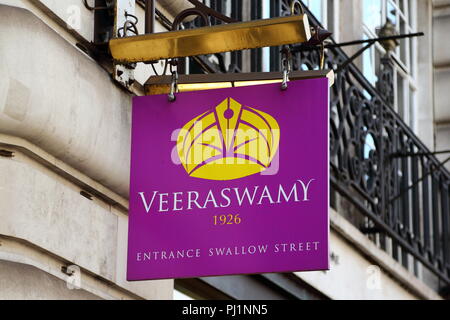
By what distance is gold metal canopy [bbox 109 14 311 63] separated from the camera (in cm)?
676

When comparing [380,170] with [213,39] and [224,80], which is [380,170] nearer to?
[224,80]

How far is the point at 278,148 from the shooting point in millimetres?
6738

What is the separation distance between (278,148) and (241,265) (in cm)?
65

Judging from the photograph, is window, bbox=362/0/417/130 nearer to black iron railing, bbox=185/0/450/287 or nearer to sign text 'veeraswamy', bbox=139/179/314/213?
black iron railing, bbox=185/0/450/287

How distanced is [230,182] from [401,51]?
11.2m

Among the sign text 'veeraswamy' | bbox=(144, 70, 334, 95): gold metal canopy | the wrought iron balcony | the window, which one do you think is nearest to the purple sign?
the sign text 'veeraswamy'

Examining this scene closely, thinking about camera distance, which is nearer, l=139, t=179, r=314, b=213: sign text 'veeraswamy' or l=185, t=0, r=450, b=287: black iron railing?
l=139, t=179, r=314, b=213: sign text 'veeraswamy'

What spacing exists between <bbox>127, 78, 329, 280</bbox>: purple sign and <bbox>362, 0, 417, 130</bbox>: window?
8.66m

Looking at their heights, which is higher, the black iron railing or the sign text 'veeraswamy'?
the black iron railing

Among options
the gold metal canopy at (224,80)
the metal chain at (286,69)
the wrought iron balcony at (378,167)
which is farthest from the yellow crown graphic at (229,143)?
the wrought iron balcony at (378,167)

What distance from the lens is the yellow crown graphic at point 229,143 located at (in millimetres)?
6727

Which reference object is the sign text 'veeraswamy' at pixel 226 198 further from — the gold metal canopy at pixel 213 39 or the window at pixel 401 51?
the window at pixel 401 51

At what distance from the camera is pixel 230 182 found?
6676 millimetres
